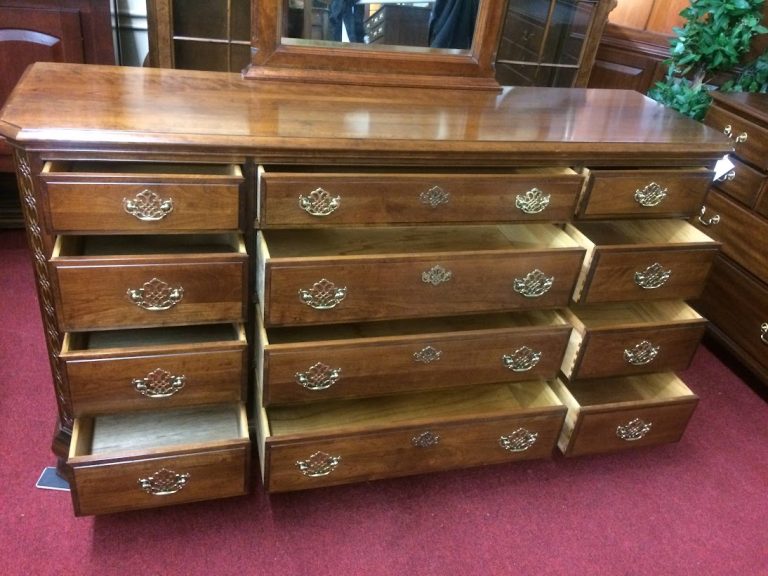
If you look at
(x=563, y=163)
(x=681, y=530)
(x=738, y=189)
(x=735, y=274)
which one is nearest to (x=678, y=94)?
(x=738, y=189)

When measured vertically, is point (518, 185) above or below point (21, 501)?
above

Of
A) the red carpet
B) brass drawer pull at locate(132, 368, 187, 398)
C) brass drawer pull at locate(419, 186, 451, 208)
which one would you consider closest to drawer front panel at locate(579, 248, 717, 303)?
brass drawer pull at locate(419, 186, 451, 208)

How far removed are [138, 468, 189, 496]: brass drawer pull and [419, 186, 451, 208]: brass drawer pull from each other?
678mm

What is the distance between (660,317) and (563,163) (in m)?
0.52

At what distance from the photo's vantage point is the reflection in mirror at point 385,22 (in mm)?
1369

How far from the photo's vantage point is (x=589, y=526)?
57.7 inches

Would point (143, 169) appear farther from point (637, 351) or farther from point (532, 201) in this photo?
point (637, 351)

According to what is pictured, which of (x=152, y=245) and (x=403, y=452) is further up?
(x=152, y=245)

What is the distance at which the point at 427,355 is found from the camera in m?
1.32

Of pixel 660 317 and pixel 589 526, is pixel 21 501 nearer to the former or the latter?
pixel 589 526

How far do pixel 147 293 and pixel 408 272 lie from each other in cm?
46

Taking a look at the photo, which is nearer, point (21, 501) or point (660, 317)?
point (21, 501)

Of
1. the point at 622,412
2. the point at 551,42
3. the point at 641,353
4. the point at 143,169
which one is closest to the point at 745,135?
the point at 551,42

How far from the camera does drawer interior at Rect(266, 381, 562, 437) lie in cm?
135
